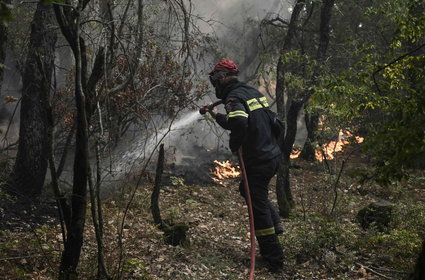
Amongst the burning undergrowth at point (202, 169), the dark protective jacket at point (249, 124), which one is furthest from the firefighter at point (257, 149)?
the burning undergrowth at point (202, 169)

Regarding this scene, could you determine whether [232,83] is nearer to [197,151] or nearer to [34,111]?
[34,111]

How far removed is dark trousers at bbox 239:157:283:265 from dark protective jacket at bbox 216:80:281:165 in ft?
0.37

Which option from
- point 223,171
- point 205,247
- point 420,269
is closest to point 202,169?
point 223,171

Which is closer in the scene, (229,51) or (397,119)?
(397,119)

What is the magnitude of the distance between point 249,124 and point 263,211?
3.64 ft

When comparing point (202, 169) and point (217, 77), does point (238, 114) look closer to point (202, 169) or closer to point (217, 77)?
point (217, 77)

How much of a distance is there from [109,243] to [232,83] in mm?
2664

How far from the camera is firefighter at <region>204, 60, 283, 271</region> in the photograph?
5.55m

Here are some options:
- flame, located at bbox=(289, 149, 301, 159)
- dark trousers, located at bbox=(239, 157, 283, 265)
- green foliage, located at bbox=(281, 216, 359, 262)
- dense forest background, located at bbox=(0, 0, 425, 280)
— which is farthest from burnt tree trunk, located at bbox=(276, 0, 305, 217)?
flame, located at bbox=(289, 149, 301, 159)

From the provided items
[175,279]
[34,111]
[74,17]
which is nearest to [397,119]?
[74,17]

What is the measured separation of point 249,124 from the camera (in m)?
5.77

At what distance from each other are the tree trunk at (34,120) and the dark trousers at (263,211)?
379 centimetres

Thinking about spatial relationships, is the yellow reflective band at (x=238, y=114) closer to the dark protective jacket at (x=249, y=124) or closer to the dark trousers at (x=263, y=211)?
the dark protective jacket at (x=249, y=124)

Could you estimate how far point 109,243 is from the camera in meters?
5.83
